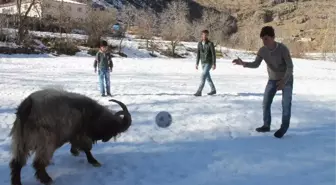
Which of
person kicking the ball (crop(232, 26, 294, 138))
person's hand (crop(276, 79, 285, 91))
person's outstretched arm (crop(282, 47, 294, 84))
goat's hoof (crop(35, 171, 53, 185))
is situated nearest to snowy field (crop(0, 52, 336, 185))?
goat's hoof (crop(35, 171, 53, 185))

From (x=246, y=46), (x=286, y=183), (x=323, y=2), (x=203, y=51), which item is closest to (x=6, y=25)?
(x=203, y=51)

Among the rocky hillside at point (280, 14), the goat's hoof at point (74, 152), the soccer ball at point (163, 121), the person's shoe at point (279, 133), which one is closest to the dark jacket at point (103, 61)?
the soccer ball at point (163, 121)

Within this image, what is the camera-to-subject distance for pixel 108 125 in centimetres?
574

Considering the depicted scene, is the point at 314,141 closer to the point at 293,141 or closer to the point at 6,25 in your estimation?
the point at 293,141

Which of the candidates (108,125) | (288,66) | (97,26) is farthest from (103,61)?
(97,26)

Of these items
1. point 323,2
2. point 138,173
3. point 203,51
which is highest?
point 323,2

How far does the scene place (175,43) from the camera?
169 feet

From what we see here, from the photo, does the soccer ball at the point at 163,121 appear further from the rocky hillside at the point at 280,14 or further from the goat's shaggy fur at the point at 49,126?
the rocky hillside at the point at 280,14

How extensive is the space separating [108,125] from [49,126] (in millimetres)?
1094

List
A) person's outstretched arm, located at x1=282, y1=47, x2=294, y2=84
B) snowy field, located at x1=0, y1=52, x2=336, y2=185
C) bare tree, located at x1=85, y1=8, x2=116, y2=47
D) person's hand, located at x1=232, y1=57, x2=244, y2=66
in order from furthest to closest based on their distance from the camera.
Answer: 1. bare tree, located at x1=85, y1=8, x2=116, y2=47
2. person's hand, located at x1=232, y1=57, x2=244, y2=66
3. person's outstretched arm, located at x1=282, y1=47, x2=294, y2=84
4. snowy field, located at x1=0, y1=52, x2=336, y2=185

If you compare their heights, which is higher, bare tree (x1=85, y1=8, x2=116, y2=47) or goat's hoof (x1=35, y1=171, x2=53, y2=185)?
bare tree (x1=85, y1=8, x2=116, y2=47)

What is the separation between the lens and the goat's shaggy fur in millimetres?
4738

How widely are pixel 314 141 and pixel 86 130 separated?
4.28 m

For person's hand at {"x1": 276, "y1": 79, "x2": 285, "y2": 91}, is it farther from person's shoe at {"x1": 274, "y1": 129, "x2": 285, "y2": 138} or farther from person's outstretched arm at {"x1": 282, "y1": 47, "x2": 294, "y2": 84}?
person's shoe at {"x1": 274, "y1": 129, "x2": 285, "y2": 138}
